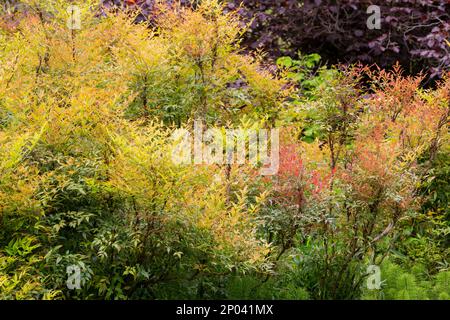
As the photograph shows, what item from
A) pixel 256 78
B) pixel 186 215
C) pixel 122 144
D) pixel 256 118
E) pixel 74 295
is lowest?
pixel 74 295

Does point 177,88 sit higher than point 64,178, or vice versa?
point 177,88

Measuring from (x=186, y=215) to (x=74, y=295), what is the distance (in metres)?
0.80

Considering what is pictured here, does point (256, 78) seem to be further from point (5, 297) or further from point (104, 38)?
point (5, 297)

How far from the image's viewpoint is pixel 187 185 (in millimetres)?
3598

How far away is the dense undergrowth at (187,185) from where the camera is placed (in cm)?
354

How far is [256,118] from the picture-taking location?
494cm

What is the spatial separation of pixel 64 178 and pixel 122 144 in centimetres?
39

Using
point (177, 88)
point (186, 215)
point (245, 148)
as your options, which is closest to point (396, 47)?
point (177, 88)

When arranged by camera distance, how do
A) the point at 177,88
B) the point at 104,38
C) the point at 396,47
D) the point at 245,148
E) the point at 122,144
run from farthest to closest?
the point at 396,47, the point at 104,38, the point at 177,88, the point at 245,148, the point at 122,144

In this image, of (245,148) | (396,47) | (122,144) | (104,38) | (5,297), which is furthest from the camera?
(396,47)

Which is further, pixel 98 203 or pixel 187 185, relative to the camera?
pixel 98 203

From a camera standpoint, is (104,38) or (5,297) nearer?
(5,297)

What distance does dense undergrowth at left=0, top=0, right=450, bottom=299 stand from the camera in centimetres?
354

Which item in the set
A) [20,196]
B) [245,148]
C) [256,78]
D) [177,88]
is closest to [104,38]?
[177,88]
